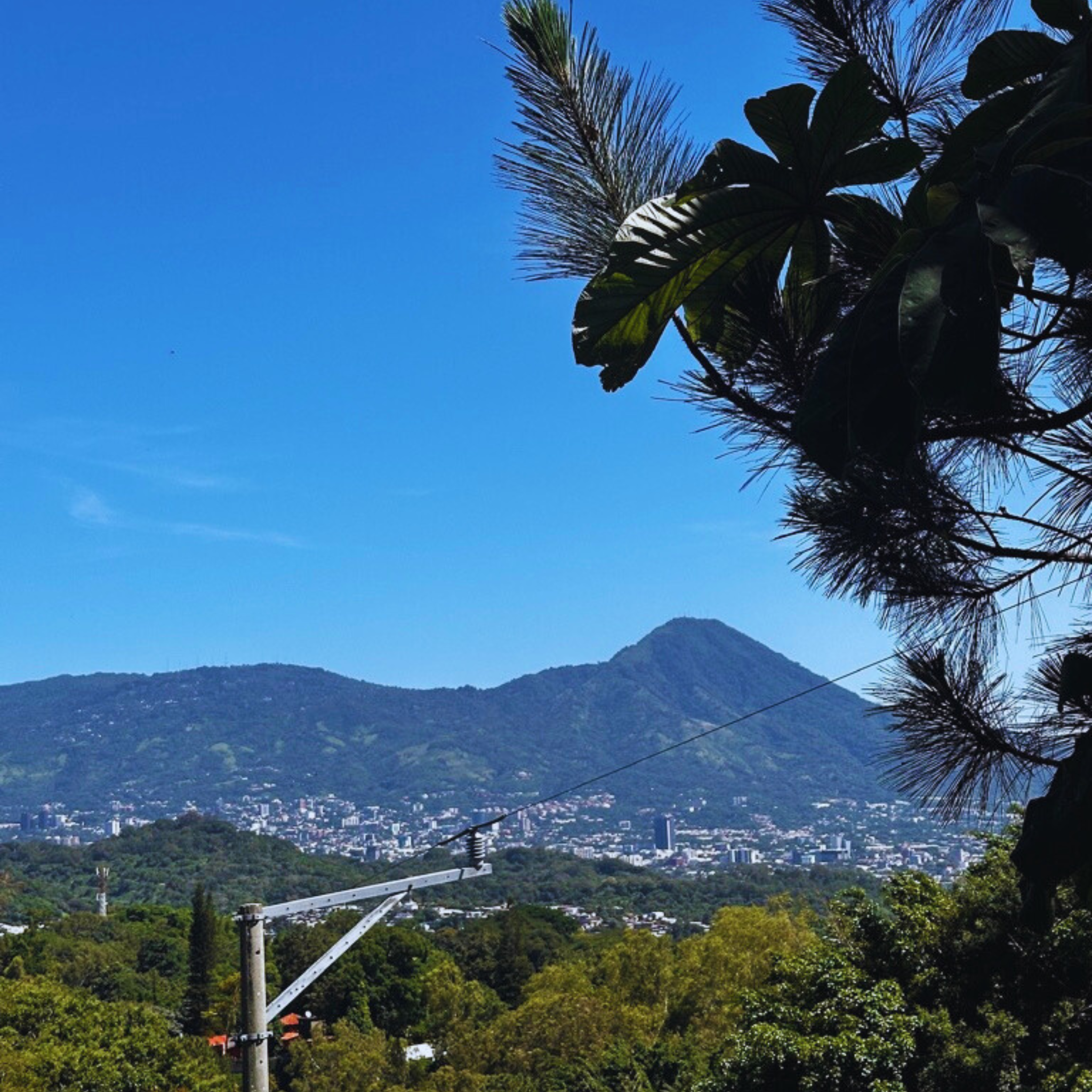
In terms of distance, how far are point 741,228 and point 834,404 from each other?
52cm

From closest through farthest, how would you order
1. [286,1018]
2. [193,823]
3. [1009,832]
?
[1009,832] < [286,1018] < [193,823]

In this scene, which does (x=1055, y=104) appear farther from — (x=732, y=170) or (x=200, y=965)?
(x=200, y=965)

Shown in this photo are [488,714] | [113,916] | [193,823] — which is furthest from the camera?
[488,714]

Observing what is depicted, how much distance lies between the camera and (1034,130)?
1.19 metres

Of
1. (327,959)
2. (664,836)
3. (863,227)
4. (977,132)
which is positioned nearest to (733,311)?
(863,227)

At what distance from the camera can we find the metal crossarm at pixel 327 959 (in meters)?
5.45

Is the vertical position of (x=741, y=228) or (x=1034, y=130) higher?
(x=741, y=228)

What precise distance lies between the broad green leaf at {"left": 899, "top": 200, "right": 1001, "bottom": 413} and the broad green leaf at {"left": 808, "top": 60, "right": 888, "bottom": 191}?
610mm

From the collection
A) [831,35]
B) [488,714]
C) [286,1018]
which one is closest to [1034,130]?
[831,35]

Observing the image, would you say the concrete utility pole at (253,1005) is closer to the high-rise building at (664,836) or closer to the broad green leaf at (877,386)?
the broad green leaf at (877,386)

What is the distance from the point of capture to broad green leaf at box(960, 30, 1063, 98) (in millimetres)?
1635

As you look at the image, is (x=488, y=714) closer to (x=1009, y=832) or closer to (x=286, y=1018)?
(x=286, y=1018)

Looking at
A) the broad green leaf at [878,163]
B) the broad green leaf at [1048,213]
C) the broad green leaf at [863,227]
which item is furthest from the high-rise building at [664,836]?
the broad green leaf at [1048,213]

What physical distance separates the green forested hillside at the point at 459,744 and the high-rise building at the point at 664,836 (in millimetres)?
22954
